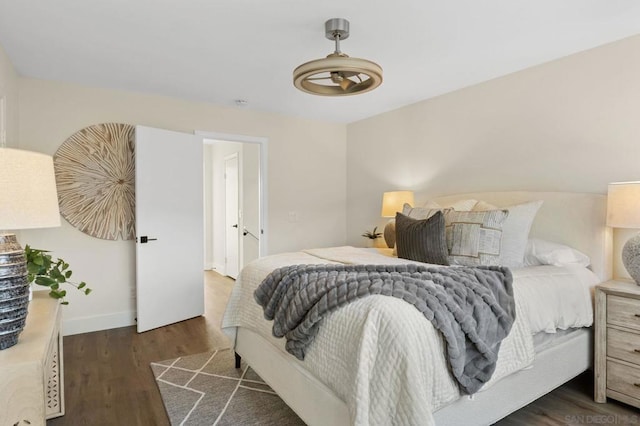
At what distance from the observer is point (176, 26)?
2363mm

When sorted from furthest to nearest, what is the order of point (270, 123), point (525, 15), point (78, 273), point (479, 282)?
point (270, 123) < point (78, 273) < point (525, 15) < point (479, 282)

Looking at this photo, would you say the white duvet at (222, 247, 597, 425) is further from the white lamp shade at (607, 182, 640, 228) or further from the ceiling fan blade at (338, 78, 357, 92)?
the ceiling fan blade at (338, 78, 357, 92)

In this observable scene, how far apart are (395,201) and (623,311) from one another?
2.14 meters

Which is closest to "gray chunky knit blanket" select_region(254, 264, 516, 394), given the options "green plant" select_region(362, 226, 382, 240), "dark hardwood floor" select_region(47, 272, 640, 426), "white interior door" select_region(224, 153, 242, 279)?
"dark hardwood floor" select_region(47, 272, 640, 426)

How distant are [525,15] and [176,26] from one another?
2113 millimetres

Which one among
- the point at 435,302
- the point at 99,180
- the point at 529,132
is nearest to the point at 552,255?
the point at 529,132

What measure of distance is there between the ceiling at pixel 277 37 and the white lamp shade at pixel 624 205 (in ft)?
3.34

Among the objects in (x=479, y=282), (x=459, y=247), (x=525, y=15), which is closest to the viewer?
(x=479, y=282)

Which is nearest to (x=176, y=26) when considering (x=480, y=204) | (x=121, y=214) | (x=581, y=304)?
(x=121, y=214)

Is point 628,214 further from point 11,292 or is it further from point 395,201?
point 11,292

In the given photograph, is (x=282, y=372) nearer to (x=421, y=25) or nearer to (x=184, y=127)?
(x=421, y=25)

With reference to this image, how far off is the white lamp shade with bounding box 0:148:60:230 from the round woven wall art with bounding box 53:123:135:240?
2.35 metres

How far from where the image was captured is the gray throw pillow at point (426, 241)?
2568 millimetres

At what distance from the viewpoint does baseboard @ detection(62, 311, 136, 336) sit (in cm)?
346
